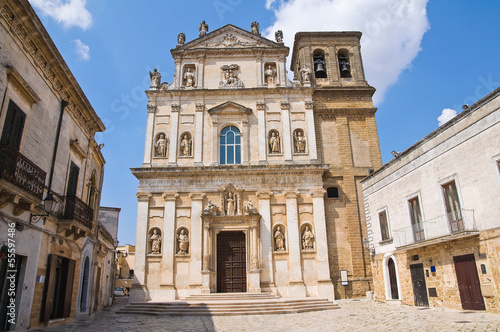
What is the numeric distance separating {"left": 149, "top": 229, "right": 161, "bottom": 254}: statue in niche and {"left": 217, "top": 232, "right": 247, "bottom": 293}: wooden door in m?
3.10

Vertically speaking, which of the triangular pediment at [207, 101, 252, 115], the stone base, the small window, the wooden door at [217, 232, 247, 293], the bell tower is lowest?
the stone base

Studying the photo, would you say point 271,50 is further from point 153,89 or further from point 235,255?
point 235,255

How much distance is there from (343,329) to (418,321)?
2.43 m

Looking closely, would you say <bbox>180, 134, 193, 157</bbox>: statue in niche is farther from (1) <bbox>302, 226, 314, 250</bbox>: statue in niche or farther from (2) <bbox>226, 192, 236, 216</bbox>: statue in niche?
(1) <bbox>302, 226, 314, 250</bbox>: statue in niche

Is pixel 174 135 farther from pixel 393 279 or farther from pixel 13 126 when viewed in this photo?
pixel 393 279

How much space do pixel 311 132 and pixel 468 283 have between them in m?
11.5

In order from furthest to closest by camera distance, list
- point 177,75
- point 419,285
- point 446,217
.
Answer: point 177,75
point 419,285
point 446,217

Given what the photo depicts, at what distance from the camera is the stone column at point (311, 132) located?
20938mm

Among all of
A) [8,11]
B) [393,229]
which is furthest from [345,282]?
[8,11]

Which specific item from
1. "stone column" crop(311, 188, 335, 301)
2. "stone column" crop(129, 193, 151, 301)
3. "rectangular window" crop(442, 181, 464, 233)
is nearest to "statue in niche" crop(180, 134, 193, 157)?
"stone column" crop(129, 193, 151, 301)

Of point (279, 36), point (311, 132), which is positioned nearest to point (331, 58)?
point (279, 36)

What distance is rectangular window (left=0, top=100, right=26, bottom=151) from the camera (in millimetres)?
9062

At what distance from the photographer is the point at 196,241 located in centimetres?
1920

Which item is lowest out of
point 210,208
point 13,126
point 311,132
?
point 210,208
